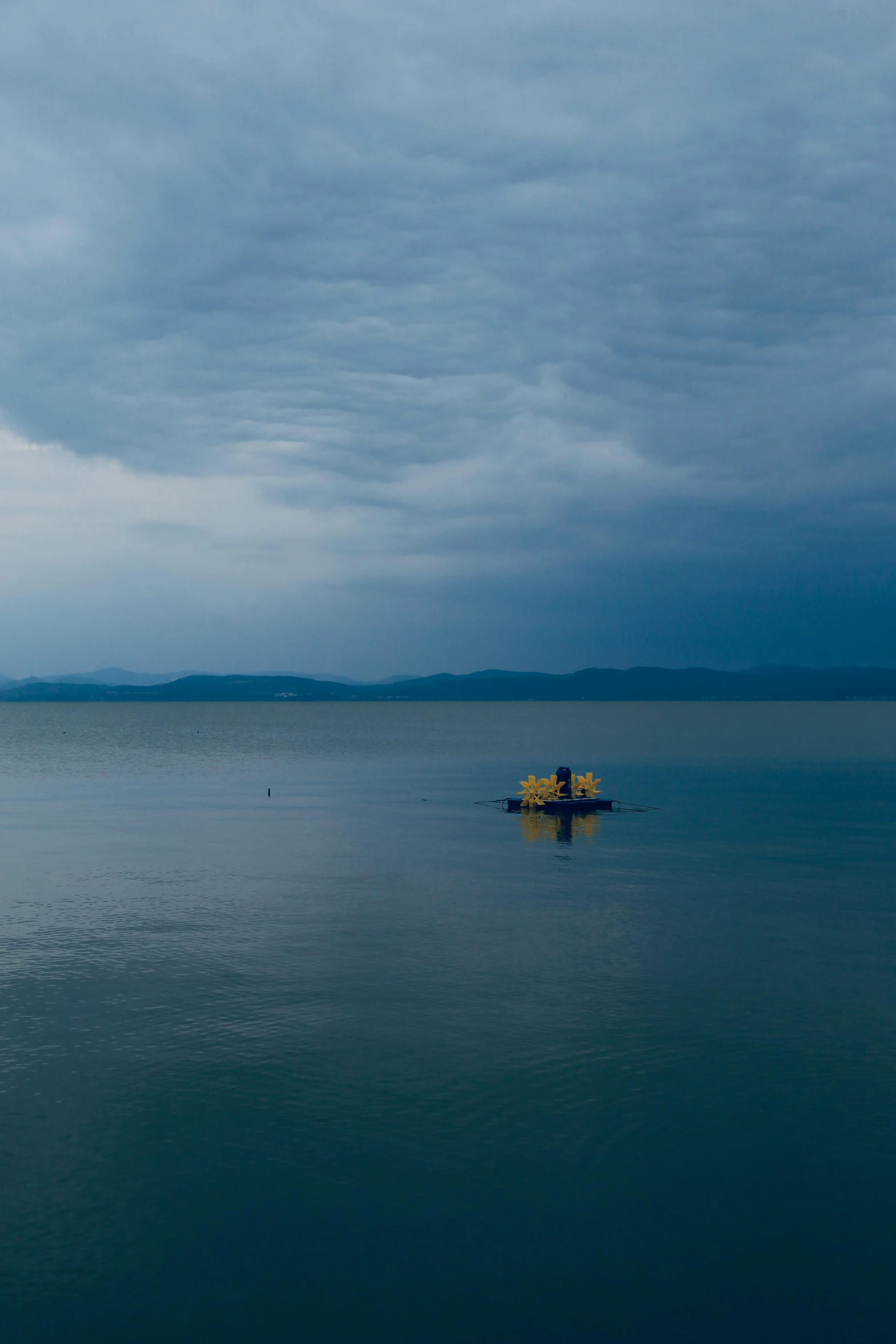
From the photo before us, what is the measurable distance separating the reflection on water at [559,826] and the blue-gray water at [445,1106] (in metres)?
15.7

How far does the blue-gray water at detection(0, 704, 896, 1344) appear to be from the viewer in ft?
55.4

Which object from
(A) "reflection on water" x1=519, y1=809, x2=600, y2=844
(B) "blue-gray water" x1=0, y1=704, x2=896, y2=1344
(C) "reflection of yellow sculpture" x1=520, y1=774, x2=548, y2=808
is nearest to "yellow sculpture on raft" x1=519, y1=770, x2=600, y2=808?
(C) "reflection of yellow sculpture" x1=520, y1=774, x2=548, y2=808

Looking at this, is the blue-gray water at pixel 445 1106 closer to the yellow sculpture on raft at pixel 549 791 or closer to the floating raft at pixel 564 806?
the floating raft at pixel 564 806

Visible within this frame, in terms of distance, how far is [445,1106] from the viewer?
23.3 m

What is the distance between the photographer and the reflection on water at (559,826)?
2747 inches

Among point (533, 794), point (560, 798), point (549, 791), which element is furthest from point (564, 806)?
point (533, 794)

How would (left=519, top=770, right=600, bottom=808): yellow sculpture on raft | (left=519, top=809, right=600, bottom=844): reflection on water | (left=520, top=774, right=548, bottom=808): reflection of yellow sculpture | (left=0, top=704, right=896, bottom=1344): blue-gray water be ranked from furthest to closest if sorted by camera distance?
(left=519, top=770, right=600, bottom=808): yellow sculpture on raft, (left=520, top=774, right=548, bottom=808): reflection of yellow sculpture, (left=519, top=809, right=600, bottom=844): reflection on water, (left=0, top=704, right=896, bottom=1344): blue-gray water

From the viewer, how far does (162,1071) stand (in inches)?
993

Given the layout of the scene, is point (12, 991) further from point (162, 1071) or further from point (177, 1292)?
point (177, 1292)

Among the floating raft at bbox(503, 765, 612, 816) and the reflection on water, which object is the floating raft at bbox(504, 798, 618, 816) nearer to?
the floating raft at bbox(503, 765, 612, 816)

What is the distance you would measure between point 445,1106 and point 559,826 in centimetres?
5334

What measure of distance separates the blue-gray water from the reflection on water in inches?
620

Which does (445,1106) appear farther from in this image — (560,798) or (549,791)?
(560,798)

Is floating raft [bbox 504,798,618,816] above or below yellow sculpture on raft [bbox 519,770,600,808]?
below
